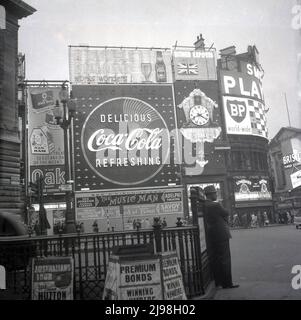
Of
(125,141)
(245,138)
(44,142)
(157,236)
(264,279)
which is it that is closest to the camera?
(157,236)

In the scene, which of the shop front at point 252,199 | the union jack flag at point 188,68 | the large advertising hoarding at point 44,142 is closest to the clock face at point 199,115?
the union jack flag at point 188,68

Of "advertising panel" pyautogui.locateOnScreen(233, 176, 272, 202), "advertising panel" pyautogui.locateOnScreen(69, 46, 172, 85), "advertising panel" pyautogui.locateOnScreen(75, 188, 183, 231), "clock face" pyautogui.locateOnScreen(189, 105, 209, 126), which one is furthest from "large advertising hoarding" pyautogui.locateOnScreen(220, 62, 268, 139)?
"advertising panel" pyautogui.locateOnScreen(75, 188, 183, 231)

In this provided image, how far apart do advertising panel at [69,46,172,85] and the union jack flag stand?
114cm

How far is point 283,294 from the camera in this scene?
541cm

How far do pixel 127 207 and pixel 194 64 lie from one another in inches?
628

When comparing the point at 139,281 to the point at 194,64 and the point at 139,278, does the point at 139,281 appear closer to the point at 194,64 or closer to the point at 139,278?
the point at 139,278

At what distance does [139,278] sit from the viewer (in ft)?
15.1

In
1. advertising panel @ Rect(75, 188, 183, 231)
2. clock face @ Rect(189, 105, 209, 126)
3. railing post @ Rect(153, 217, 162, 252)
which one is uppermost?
clock face @ Rect(189, 105, 209, 126)

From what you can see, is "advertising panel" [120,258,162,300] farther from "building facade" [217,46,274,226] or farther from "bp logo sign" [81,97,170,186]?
"building facade" [217,46,274,226]

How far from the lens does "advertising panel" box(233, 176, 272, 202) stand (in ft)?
132

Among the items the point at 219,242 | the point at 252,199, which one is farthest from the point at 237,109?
the point at 219,242
